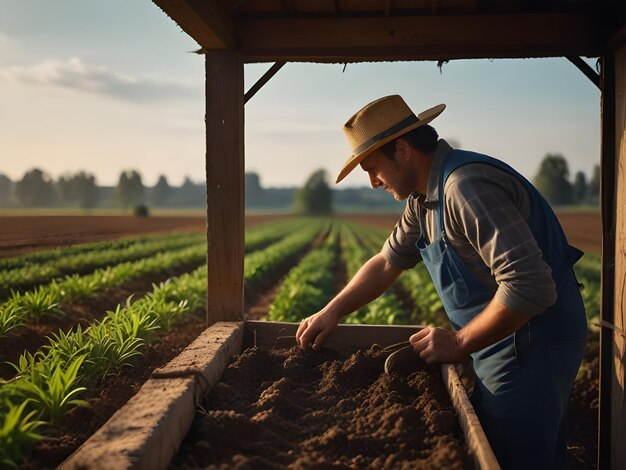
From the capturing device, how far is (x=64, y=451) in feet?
7.96

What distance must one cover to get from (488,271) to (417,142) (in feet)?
2.25

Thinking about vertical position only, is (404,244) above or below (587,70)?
below

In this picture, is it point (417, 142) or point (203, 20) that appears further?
point (203, 20)

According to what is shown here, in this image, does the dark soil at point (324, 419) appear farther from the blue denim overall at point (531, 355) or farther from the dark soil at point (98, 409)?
the dark soil at point (98, 409)

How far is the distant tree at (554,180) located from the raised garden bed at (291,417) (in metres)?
71.9

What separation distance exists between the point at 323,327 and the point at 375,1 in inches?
79.8

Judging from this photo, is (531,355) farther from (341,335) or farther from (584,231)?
(584,231)

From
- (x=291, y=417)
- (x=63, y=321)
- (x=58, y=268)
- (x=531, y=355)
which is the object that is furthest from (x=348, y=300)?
(x=58, y=268)

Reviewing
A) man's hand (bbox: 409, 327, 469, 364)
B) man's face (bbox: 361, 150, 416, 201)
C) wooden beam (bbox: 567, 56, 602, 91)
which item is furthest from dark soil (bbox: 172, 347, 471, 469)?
wooden beam (bbox: 567, 56, 602, 91)

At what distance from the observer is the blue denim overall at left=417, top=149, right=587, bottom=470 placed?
256 cm

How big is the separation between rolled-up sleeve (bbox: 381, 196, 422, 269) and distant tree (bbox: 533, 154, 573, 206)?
71.4 meters

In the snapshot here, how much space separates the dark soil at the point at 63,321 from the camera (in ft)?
16.7

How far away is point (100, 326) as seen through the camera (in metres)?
4.13

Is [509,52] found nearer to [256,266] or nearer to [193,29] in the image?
[193,29]
